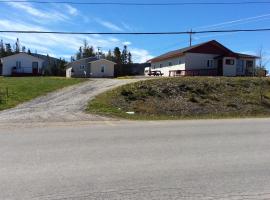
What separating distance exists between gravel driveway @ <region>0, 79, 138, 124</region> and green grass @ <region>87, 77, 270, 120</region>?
110 centimetres

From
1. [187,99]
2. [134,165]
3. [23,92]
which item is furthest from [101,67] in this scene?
[134,165]

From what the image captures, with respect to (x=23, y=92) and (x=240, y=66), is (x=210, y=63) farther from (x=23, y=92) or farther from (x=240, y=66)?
(x=23, y=92)

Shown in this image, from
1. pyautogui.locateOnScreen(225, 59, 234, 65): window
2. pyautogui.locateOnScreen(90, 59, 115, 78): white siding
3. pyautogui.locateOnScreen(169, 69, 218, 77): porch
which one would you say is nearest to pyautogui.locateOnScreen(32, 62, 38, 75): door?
pyautogui.locateOnScreen(90, 59, 115, 78): white siding

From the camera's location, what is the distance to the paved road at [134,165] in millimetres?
7125

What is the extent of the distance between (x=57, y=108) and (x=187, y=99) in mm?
9195

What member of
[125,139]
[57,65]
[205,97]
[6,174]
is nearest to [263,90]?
[205,97]

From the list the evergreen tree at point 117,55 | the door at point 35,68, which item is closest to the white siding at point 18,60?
the door at point 35,68

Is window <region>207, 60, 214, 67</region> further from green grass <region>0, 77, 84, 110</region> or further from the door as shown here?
the door

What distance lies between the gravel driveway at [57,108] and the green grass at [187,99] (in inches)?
43.2

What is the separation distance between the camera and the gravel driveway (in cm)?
2020

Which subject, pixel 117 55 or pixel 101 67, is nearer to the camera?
pixel 101 67

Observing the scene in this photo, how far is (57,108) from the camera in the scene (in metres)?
24.1

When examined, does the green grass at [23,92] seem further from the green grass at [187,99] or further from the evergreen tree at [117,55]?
the evergreen tree at [117,55]

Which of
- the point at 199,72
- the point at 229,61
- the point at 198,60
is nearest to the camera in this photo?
the point at 199,72
